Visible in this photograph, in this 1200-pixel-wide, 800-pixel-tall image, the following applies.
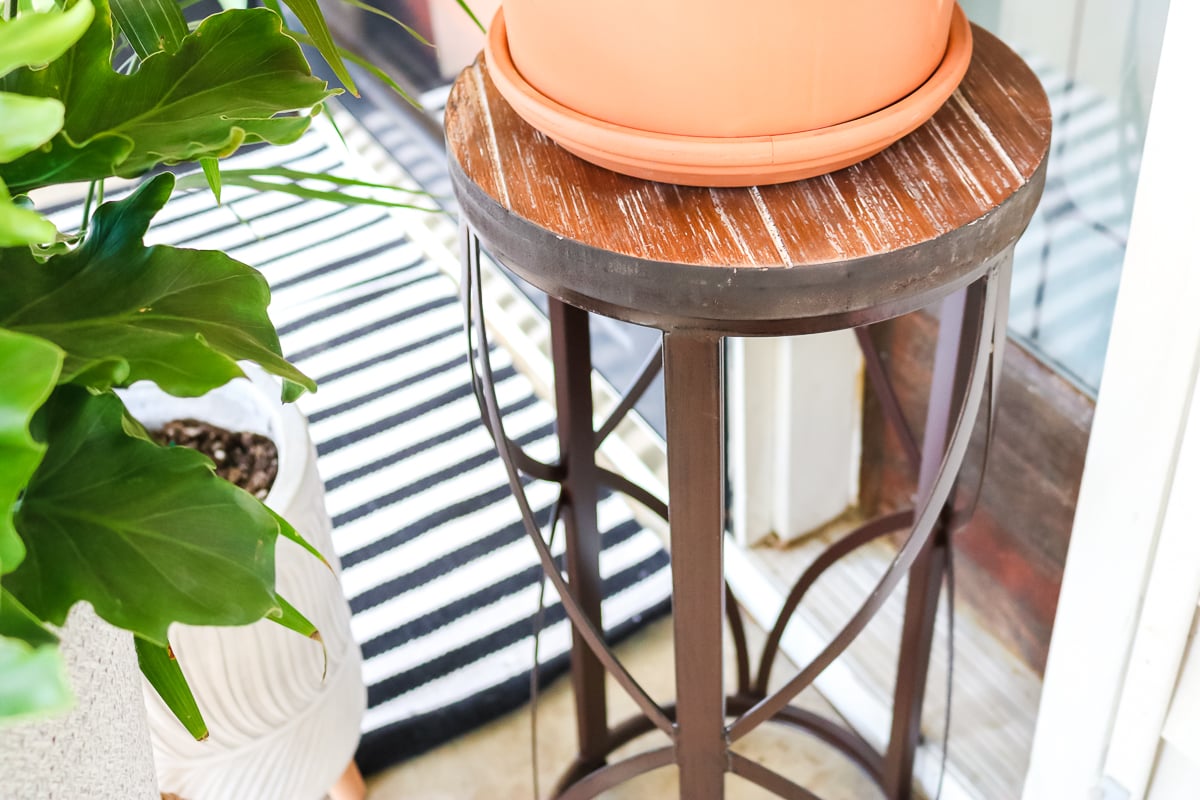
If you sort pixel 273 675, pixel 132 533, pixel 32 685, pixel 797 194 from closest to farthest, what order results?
pixel 32 685 → pixel 132 533 → pixel 797 194 → pixel 273 675

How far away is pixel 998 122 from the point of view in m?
0.60

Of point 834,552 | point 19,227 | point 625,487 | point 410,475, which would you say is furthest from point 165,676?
point 410,475

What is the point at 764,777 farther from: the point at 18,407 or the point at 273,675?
the point at 18,407

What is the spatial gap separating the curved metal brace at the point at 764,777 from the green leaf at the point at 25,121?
59 cm

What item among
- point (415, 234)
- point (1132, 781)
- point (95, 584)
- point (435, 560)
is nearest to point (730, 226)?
point (95, 584)

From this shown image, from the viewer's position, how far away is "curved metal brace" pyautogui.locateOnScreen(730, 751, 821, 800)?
2.59 feet

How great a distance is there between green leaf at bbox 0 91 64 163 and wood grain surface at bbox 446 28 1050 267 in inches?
10.0

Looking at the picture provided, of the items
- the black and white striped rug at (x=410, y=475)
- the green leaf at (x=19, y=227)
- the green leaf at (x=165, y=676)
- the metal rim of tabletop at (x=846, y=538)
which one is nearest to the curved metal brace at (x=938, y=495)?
the metal rim of tabletop at (x=846, y=538)

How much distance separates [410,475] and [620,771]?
0.75 metres

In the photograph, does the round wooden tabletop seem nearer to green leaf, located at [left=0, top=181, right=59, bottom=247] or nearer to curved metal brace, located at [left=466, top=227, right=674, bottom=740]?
curved metal brace, located at [left=466, top=227, right=674, bottom=740]

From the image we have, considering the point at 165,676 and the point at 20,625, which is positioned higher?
the point at 20,625

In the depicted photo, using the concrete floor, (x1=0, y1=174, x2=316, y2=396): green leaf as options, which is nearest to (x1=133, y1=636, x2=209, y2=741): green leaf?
(x1=0, y1=174, x2=316, y2=396): green leaf

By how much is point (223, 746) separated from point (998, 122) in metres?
0.76

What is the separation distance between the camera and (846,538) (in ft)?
3.38
